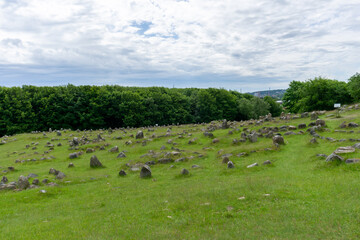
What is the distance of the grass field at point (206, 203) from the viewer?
29.0 ft

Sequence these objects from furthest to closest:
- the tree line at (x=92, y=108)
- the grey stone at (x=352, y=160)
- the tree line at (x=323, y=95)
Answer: the tree line at (x=92, y=108)
the tree line at (x=323, y=95)
the grey stone at (x=352, y=160)

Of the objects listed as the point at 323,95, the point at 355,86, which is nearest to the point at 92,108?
the point at 323,95

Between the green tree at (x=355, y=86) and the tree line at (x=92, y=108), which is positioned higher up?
the green tree at (x=355, y=86)

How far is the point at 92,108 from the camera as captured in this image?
78.9 meters

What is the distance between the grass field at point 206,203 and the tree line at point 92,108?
5957 cm

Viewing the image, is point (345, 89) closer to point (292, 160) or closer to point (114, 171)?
point (292, 160)

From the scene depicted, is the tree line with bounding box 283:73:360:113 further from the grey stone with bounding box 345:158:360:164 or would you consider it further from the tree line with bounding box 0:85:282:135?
the grey stone with bounding box 345:158:360:164

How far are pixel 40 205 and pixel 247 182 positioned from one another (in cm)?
1101

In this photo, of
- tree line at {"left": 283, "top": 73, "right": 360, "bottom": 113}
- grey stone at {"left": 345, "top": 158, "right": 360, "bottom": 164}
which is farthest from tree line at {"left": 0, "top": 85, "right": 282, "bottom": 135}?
grey stone at {"left": 345, "top": 158, "right": 360, "bottom": 164}

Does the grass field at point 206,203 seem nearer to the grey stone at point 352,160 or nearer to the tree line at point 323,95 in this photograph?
the grey stone at point 352,160

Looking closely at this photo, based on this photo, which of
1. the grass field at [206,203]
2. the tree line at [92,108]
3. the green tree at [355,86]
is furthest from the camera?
the tree line at [92,108]

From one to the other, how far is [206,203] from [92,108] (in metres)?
73.3

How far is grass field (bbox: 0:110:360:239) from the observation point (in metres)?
8.85

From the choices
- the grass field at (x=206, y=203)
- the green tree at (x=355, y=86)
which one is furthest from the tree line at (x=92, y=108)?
the grass field at (x=206, y=203)
